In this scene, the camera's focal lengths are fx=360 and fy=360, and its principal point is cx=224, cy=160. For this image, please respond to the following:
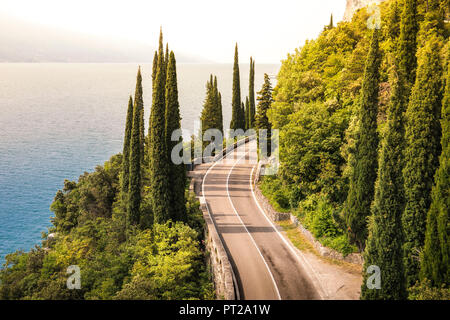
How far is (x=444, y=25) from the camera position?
84.5 feet

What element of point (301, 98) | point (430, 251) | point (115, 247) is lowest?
point (115, 247)

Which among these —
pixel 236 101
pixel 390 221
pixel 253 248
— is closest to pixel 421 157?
pixel 390 221

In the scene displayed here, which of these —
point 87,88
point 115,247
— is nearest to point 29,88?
point 87,88

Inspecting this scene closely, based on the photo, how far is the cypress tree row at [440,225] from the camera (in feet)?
46.6

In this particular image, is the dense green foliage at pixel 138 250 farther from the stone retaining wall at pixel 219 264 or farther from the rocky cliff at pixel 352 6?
the rocky cliff at pixel 352 6

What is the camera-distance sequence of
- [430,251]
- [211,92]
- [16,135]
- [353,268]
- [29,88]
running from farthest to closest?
[29,88]
[16,135]
[211,92]
[353,268]
[430,251]

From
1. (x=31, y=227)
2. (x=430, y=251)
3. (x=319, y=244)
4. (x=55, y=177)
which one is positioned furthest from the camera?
(x=55, y=177)

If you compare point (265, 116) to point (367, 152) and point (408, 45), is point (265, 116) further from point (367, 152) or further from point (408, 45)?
point (367, 152)

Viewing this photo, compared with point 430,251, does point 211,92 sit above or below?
above

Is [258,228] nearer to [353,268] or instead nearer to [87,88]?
[353,268]

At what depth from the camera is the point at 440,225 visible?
47.3ft

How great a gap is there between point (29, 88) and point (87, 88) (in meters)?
26.3

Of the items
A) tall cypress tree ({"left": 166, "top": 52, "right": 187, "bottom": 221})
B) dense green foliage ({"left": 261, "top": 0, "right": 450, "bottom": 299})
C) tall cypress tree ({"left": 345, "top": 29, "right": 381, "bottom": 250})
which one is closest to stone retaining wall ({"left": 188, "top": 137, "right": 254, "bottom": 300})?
tall cypress tree ({"left": 166, "top": 52, "right": 187, "bottom": 221})

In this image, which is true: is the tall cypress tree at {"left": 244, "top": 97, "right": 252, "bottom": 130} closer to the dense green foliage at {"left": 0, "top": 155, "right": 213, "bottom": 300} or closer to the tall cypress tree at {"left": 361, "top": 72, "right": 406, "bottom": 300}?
the dense green foliage at {"left": 0, "top": 155, "right": 213, "bottom": 300}
